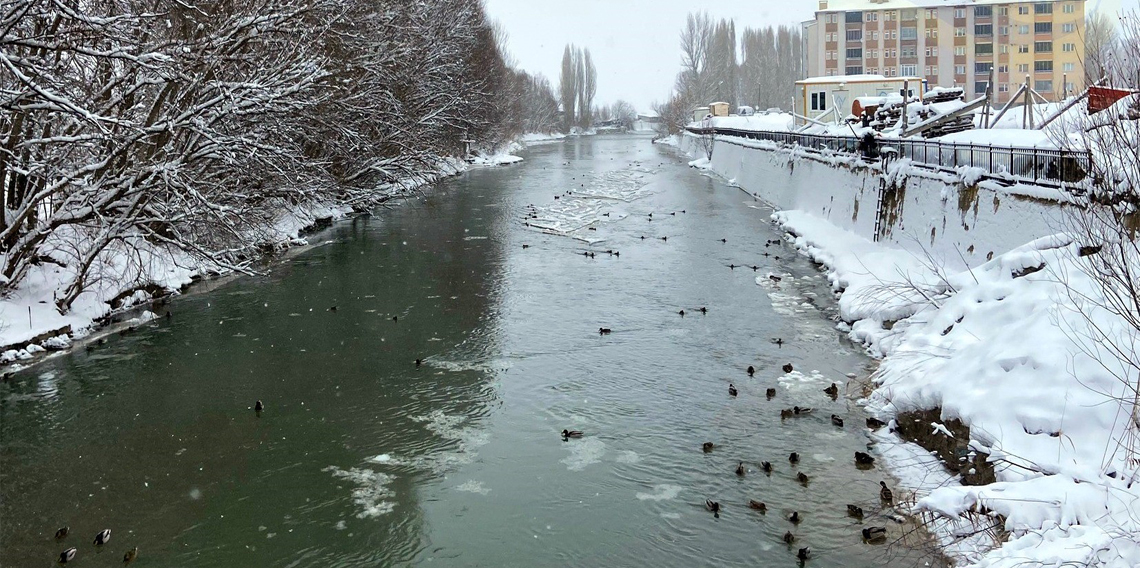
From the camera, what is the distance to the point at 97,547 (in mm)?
8484

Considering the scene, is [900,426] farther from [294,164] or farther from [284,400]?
[294,164]

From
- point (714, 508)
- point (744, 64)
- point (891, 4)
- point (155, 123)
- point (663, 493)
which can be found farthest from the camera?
point (744, 64)

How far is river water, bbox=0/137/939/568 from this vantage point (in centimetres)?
857

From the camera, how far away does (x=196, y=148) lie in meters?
17.7

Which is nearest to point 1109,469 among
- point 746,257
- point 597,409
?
point 597,409

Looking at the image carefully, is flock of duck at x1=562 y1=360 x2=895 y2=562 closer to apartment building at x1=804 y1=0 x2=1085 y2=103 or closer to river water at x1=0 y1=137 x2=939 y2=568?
river water at x1=0 y1=137 x2=939 y2=568

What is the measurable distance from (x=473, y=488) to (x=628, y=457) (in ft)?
5.93

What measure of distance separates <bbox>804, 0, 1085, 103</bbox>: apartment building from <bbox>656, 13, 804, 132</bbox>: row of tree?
31.0 metres

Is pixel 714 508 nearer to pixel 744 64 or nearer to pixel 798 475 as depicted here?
pixel 798 475

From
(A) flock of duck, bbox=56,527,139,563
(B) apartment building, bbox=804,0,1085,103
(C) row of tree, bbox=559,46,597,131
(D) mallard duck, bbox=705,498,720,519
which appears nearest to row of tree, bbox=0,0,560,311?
(A) flock of duck, bbox=56,527,139,563

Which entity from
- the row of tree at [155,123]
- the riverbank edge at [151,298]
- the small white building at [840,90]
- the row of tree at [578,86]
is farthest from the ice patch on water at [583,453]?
the row of tree at [578,86]

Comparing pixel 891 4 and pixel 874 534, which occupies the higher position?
pixel 891 4

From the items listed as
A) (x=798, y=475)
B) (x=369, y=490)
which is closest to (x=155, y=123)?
(x=369, y=490)

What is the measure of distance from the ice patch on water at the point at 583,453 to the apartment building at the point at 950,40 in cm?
8480
